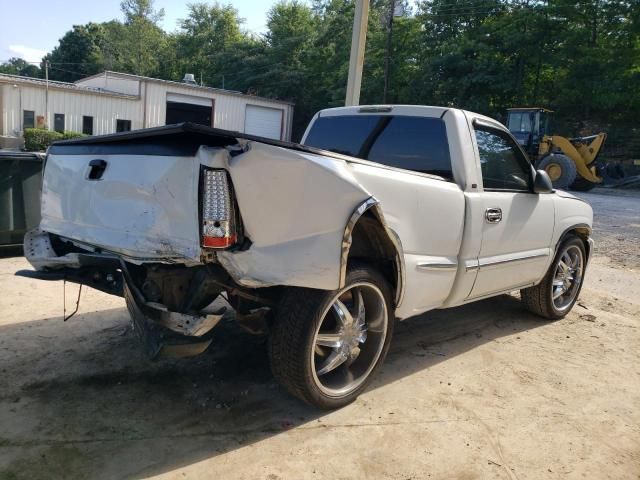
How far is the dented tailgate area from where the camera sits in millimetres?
2600

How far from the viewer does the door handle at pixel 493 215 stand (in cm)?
397

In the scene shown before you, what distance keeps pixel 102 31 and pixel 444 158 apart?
→ 76820mm

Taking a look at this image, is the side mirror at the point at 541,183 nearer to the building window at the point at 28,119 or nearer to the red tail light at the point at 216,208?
the red tail light at the point at 216,208

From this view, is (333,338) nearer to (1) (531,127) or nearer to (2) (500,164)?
(2) (500,164)

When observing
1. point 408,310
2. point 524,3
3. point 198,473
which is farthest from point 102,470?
point 524,3

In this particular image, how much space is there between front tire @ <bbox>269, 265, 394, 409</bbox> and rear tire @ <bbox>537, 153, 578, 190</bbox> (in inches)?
671

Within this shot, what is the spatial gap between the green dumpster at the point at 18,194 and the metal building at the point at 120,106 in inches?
962

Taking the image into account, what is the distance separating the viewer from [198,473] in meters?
2.56

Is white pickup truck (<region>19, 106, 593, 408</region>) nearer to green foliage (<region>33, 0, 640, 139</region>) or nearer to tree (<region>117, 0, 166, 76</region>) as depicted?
green foliage (<region>33, 0, 640, 139</region>)

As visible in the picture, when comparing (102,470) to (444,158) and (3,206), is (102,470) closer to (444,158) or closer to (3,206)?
(444,158)

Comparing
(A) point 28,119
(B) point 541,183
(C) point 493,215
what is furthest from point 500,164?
(A) point 28,119

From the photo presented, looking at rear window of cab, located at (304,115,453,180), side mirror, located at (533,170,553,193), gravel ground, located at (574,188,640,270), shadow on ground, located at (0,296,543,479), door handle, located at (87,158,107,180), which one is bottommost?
shadow on ground, located at (0,296,543,479)

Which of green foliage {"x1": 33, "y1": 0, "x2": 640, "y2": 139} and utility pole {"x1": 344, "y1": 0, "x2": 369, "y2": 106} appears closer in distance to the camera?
utility pole {"x1": 344, "y1": 0, "x2": 369, "y2": 106}

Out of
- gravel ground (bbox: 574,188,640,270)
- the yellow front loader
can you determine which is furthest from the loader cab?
gravel ground (bbox: 574,188,640,270)
